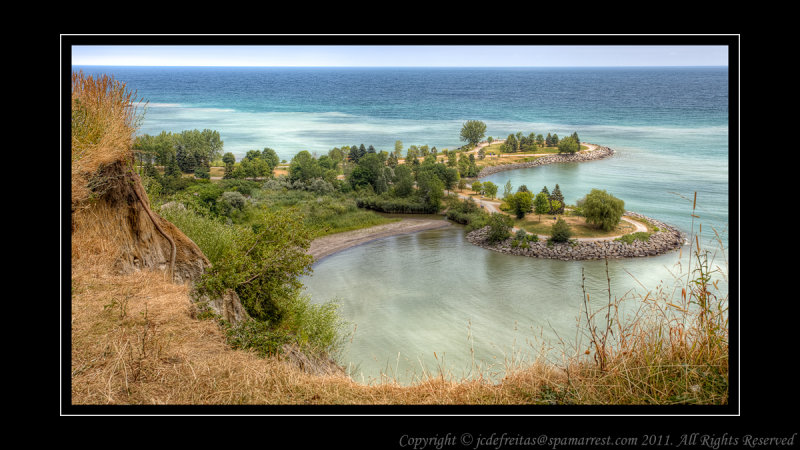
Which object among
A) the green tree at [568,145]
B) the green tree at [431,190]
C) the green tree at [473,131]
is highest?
the green tree at [473,131]

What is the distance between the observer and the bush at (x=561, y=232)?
21.8 meters

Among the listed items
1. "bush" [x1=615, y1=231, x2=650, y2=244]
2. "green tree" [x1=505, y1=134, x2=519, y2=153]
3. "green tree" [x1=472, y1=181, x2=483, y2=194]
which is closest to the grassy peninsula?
"bush" [x1=615, y1=231, x2=650, y2=244]

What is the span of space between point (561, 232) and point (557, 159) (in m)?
8.65

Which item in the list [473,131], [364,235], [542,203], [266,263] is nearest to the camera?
[266,263]

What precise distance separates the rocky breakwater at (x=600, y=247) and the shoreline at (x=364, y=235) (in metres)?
3.97

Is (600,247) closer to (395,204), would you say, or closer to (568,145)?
(568,145)

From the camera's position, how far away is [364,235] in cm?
2322

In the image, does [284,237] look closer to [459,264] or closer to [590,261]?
[459,264]

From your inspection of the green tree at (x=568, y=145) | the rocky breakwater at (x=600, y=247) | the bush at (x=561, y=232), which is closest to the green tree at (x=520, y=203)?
the bush at (x=561, y=232)

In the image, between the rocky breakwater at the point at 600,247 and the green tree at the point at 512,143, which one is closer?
the rocky breakwater at the point at 600,247

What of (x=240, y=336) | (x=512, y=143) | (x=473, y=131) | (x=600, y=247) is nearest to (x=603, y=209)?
(x=600, y=247)

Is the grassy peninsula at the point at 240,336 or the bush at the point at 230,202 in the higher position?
the bush at the point at 230,202
